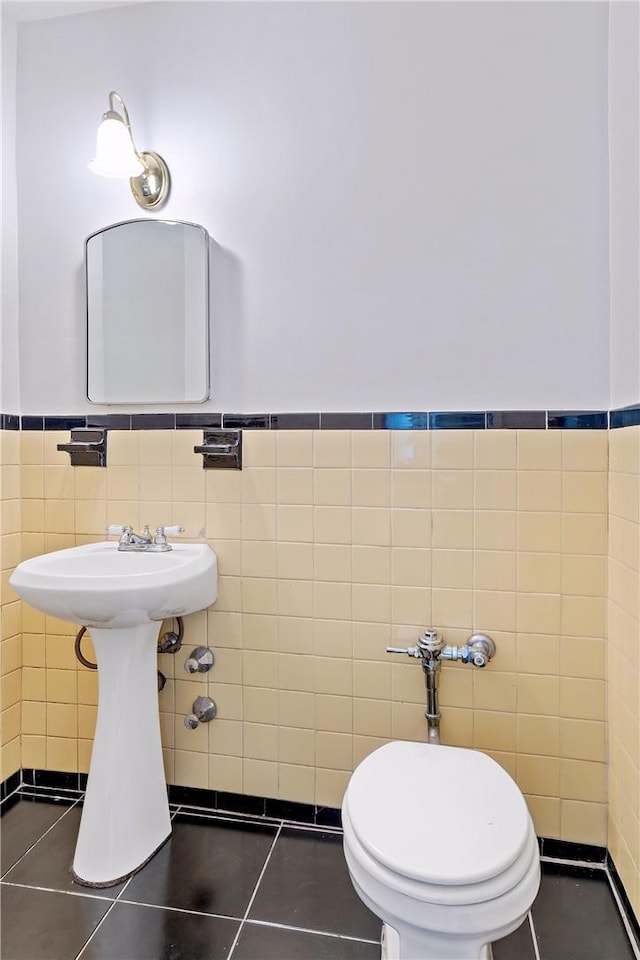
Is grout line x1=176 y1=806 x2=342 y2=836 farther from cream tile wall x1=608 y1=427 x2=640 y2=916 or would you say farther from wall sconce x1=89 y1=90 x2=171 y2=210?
wall sconce x1=89 y1=90 x2=171 y2=210

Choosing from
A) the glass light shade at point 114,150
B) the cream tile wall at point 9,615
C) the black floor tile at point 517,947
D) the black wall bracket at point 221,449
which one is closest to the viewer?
the black floor tile at point 517,947

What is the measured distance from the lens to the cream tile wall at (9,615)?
5.70 feet

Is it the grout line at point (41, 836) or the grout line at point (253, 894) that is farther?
the grout line at point (41, 836)

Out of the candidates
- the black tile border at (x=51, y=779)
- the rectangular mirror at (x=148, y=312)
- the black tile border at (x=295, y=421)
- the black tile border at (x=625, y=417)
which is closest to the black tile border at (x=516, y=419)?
the black tile border at (x=625, y=417)

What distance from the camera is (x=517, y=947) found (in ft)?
4.02

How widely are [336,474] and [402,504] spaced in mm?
206

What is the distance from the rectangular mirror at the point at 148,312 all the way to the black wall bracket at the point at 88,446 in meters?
0.11

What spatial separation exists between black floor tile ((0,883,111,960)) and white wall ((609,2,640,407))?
176 cm

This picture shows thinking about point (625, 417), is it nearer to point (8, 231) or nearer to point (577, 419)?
point (577, 419)

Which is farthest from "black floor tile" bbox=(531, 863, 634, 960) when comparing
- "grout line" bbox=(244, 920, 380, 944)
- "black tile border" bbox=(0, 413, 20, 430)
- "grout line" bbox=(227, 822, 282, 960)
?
"black tile border" bbox=(0, 413, 20, 430)

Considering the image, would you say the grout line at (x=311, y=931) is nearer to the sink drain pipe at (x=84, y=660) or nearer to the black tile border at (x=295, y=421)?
the sink drain pipe at (x=84, y=660)

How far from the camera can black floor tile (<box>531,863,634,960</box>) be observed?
121 cm

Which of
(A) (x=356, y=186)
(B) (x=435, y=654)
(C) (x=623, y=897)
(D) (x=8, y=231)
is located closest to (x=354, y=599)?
(B) (x=435, y=654)

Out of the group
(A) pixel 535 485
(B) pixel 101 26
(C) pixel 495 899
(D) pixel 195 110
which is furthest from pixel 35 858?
(B) pixel 101 26
